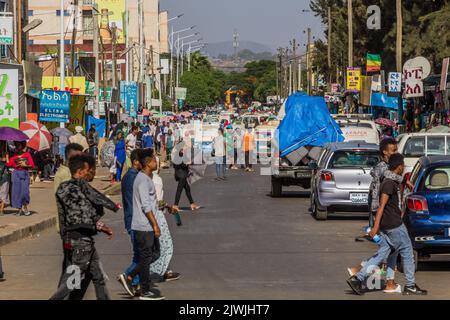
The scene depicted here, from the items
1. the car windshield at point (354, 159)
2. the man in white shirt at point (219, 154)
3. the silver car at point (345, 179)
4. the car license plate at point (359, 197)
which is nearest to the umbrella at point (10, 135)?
the silver car at point (345, 179)

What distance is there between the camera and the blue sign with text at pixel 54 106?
39.2m

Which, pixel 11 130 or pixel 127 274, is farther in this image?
pixel 11 130

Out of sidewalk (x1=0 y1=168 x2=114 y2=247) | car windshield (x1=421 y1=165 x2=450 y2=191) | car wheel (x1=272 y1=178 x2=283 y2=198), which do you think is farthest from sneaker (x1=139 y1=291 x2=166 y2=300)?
car wheel (x1=272 y1=178 x2=283 y2=198)

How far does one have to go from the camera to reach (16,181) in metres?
24.4

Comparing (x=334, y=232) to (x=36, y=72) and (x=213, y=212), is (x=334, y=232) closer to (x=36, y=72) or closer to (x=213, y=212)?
(x=213, y=212)

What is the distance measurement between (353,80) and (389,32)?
12.8ft

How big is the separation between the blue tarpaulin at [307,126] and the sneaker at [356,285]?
1841cm

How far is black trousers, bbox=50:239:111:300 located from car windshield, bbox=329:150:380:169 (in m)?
13.3

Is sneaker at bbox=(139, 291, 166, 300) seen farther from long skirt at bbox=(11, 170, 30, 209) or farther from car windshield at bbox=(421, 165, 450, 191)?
long skirt at bbox=(11, 170, 30, 209)

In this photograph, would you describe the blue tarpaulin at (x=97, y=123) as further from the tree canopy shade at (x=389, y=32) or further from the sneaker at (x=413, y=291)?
the sneaker at (x=413, y=291)

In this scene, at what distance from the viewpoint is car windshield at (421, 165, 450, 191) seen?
15.4 m

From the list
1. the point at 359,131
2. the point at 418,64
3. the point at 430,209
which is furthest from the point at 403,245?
the point at 418,64

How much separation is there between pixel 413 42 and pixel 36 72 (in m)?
21.7

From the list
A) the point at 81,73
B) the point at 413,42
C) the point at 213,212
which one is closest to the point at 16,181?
the point at 213,212
